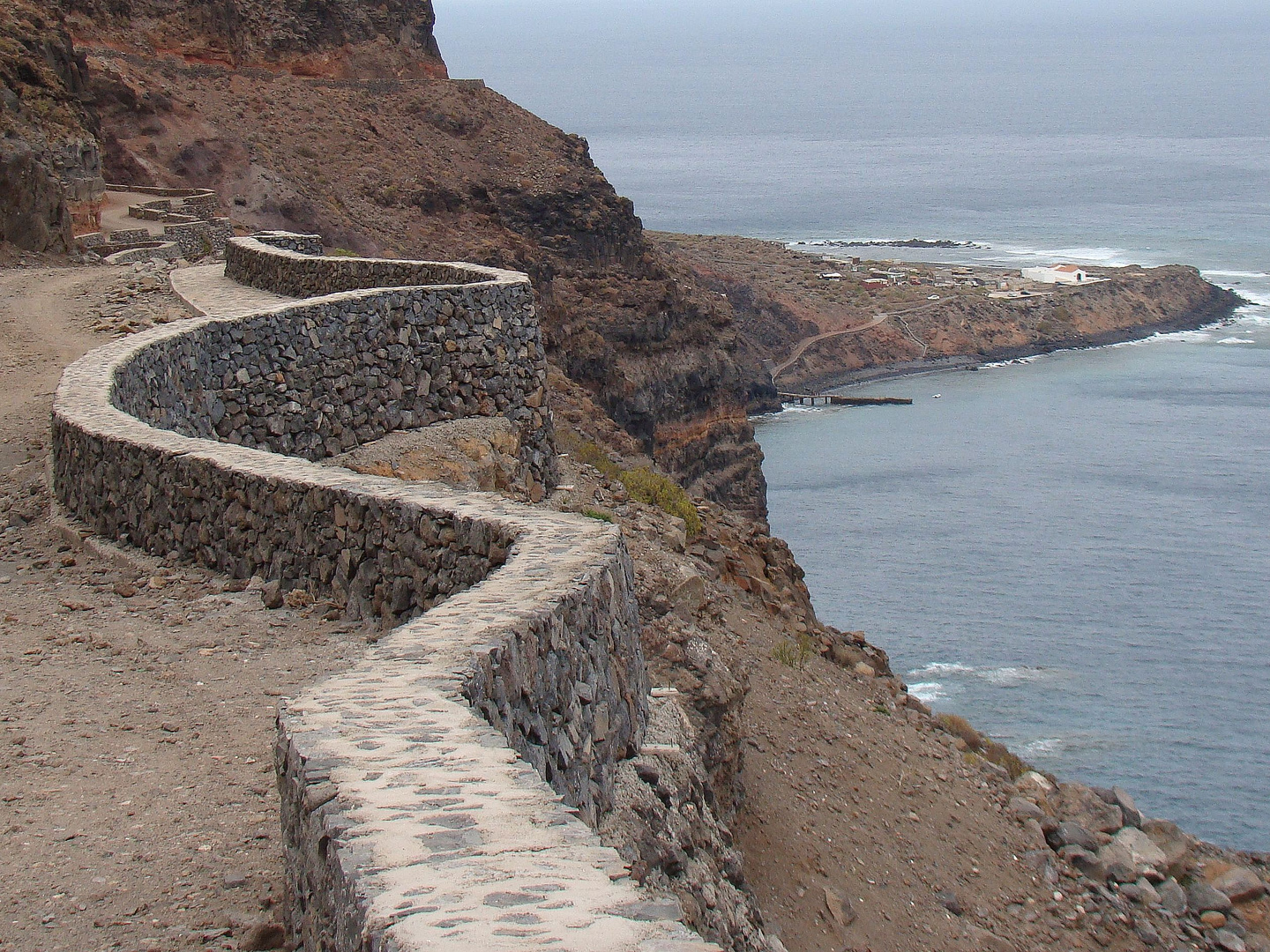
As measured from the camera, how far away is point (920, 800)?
44.1ft

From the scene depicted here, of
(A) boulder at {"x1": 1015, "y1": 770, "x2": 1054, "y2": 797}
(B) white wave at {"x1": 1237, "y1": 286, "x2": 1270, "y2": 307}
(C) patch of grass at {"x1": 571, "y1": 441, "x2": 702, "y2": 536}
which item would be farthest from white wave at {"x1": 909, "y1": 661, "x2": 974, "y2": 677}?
(B) white wave at {"x1": 1237, "y1": 286, "x2": 1270, "y2": 307}

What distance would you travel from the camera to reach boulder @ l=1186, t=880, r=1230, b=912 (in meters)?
14.9

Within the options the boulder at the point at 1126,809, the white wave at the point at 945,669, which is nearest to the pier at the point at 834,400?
the white wave at the point at 945,669

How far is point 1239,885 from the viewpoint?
611 inches

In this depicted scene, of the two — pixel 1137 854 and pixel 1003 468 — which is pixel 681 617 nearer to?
pixel 1137 854

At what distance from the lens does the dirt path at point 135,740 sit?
5.04 meters

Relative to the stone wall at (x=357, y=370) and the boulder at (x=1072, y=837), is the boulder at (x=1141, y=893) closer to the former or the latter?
the boulder at (x=1072, y=837)

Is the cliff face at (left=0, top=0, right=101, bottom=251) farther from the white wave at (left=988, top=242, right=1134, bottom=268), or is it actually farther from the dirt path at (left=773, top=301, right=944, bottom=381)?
the white wave at (left=988, top=242, right=1134, bottom=268)

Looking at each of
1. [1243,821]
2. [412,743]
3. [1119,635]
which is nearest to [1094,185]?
[1119,635]

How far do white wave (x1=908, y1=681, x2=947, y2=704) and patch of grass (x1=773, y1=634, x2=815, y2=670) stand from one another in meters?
15.5

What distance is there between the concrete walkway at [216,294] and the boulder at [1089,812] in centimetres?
960

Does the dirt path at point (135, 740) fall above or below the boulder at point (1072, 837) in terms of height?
above

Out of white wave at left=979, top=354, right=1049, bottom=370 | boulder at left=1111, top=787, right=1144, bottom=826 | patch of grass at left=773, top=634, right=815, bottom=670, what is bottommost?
white wave at left=979, top=354, right=1049, bottom=370

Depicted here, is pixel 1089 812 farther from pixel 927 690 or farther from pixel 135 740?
pixel 927 690
